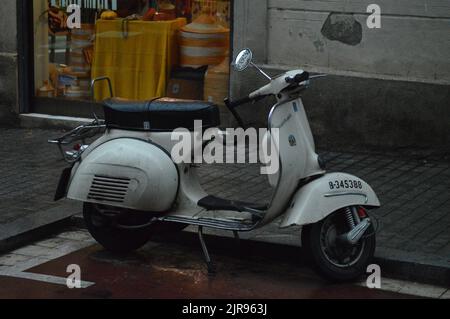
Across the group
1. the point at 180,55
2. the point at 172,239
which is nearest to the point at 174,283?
the point at 172,239

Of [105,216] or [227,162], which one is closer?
[105,216]

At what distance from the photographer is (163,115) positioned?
684cm

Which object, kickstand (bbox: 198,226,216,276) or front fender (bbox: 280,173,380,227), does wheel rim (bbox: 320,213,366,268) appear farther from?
kickstand (bbox: 198,226,216,276)

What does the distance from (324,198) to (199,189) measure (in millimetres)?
976

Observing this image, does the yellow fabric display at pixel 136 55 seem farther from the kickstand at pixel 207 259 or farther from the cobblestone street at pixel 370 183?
the kickstand at pixel 207 259

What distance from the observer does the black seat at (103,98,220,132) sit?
680cm

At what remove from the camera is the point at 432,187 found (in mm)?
8844

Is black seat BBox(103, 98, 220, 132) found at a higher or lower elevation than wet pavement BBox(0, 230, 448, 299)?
higher

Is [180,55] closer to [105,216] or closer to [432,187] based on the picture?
[432,187]

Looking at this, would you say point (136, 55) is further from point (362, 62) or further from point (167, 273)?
point (167, 273)

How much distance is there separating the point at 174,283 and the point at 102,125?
1.32 metres

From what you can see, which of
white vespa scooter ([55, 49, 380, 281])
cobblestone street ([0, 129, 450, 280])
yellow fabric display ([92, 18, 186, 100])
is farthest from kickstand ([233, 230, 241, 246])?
yellow fabric display ([92, 18, 186, 100])

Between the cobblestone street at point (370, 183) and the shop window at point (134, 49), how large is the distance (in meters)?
1.16
